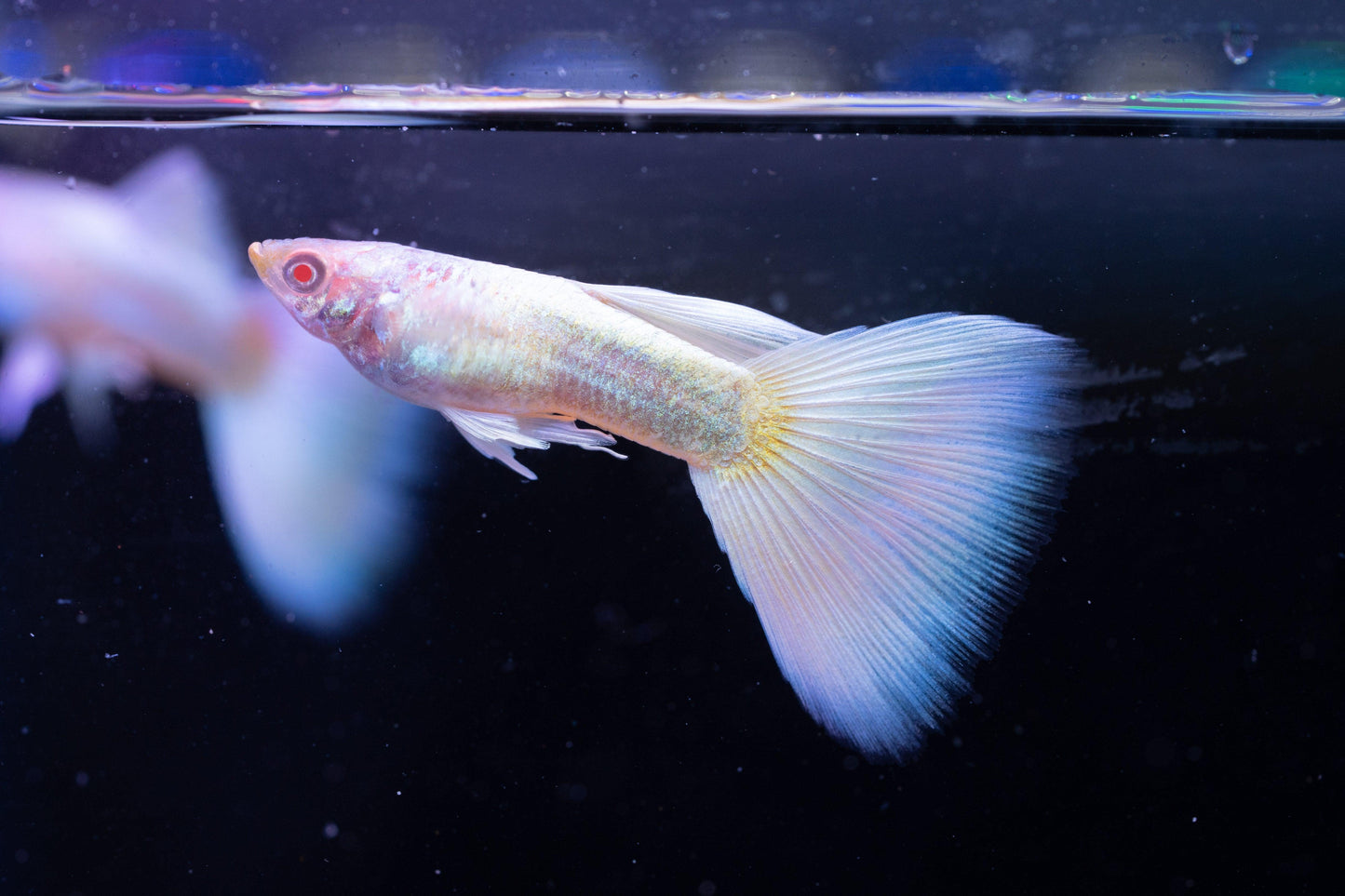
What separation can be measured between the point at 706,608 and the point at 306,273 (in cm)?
117

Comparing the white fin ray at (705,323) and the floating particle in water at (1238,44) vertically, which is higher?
the floating particle in water at (1238,44)

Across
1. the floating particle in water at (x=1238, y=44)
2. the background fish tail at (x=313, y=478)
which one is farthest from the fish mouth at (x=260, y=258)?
the floating particle in water at (x=1238, y=44)

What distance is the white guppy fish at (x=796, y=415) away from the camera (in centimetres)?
129

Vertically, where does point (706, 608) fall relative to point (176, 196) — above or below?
below

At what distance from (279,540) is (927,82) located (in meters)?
2.01

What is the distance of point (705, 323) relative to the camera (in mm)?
1359

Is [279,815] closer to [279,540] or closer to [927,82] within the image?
[279,540]

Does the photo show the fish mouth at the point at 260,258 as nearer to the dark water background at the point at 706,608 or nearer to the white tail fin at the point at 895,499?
the dark water background at the point at 706,608

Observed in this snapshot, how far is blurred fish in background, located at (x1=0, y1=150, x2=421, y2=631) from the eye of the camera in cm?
175

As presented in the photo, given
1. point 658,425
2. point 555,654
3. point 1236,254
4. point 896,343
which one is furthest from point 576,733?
point 1236,254

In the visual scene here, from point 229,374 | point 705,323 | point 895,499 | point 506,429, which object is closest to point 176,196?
point 229,374

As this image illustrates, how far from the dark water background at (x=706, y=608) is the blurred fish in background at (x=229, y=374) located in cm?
7

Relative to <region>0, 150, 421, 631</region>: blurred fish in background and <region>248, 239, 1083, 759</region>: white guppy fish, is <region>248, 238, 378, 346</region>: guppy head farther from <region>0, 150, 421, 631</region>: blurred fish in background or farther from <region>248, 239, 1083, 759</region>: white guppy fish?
<region>0, 150, 421, 631</region>: blurred fish in background

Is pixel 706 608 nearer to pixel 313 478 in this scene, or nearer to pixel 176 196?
pixel 313 478
